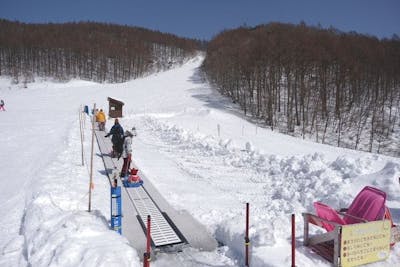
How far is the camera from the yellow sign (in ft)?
16.5

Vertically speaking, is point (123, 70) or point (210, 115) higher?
point (123, 70)

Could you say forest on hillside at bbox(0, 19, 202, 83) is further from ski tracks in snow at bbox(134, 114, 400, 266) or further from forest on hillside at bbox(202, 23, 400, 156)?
ski tracks in snow at bbox(134, 114, 400, 266)

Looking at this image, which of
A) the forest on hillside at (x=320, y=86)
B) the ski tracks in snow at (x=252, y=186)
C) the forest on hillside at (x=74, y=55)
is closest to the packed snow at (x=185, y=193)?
the ski tracks in snow at (x=252, y=186)

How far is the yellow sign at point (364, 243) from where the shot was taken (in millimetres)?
5023

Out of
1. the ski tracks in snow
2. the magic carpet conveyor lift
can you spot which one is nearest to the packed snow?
the ski tracks in snow

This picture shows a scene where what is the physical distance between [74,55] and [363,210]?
10269 cm

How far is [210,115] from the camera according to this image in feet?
98.2

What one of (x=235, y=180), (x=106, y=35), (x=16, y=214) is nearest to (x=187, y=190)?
(x=235, y=180)

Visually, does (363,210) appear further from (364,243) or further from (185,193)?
(185,193)

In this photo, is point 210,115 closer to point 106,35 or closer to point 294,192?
point 294,192

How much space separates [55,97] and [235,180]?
4512 cm

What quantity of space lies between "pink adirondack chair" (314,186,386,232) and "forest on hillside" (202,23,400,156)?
27781 mm

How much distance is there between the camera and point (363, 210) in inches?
242

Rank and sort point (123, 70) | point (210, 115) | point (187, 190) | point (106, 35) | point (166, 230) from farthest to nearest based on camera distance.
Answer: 1. point (106, 35)
2. point (123, 70)
3. point (210, 115)
4. point (187, 190)
5. point (166, 230)
